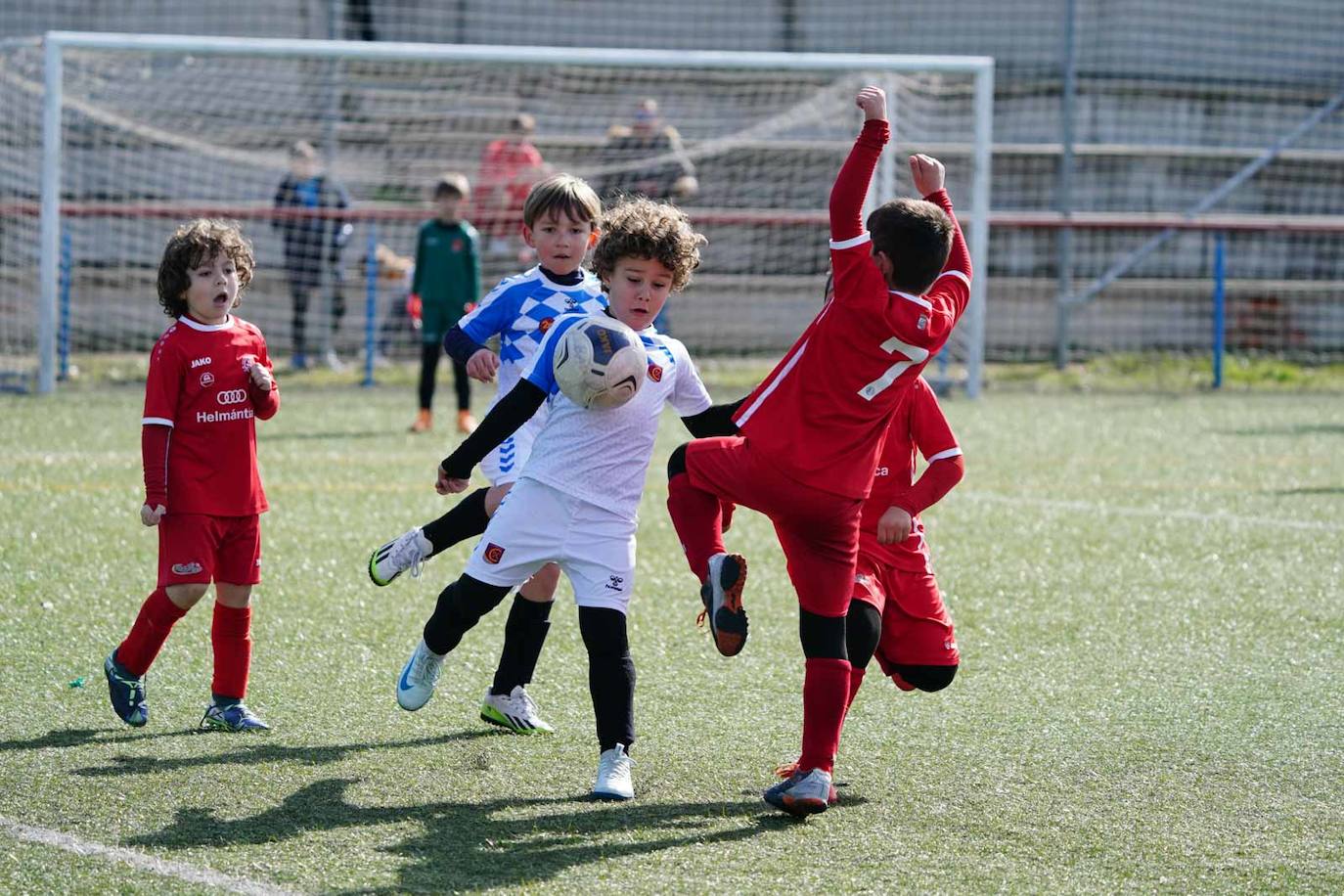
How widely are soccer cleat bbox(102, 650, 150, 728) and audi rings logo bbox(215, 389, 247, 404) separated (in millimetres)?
788

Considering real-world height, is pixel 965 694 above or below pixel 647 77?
below

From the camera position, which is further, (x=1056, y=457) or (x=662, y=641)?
(x=1056, y=457)

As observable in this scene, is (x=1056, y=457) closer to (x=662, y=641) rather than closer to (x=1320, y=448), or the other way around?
(x=1320, y=448)

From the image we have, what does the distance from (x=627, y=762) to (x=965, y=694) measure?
1.43 metres

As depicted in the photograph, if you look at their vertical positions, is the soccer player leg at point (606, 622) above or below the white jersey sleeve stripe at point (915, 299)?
below

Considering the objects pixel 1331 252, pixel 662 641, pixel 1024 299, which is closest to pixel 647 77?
pixel 1024 299

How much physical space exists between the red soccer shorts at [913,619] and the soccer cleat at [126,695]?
79.2 inches

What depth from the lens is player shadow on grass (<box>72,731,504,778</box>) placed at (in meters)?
4.36

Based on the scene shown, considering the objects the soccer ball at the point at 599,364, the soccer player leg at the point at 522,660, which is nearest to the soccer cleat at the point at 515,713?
the soccer player leg at the point at 522,660

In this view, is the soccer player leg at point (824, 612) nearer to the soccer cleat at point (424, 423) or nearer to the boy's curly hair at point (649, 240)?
the boy's curly hair at point (649, 240)

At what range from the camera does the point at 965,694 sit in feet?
17.3

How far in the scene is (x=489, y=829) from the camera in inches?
156

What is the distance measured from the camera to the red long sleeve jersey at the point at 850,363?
155 inches

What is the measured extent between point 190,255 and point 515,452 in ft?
3.58
